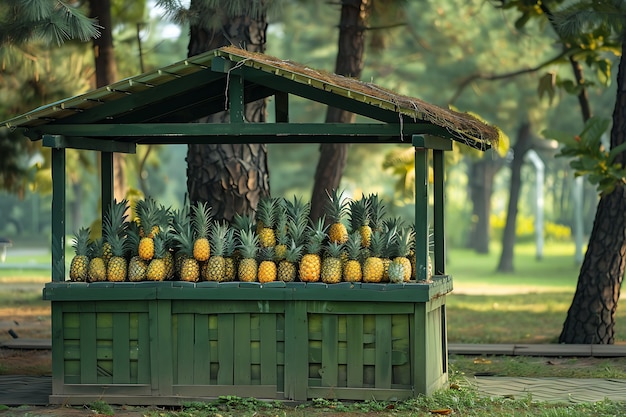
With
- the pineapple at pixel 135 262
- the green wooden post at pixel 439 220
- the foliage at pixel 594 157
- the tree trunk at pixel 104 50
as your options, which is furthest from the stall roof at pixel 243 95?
the tree trunk at pixel 104 50

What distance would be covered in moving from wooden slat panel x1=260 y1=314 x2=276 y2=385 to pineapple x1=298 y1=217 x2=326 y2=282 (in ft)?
1.34

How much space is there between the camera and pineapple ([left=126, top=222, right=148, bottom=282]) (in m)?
8.15

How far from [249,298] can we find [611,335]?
18.4 ft

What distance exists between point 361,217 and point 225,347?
1.55 m

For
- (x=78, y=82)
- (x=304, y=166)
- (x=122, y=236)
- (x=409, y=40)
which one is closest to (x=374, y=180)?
(x=304, y=166)

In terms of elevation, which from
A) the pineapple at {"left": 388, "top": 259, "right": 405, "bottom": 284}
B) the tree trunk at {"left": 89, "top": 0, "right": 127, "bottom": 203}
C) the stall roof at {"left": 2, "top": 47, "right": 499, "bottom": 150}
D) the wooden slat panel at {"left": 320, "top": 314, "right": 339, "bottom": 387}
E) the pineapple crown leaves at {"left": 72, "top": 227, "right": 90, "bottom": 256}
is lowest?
the wooden slat panel at {"left": 320, "top": 314, "right": 339, "bottom": 387}

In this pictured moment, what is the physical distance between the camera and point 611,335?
11.9 metres

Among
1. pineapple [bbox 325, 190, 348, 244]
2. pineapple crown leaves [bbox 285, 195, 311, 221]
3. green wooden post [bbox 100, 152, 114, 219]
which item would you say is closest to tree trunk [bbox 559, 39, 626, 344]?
pineapple [bbox 325, 190, 348, 244]

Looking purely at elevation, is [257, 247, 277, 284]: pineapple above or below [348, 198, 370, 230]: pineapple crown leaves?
below

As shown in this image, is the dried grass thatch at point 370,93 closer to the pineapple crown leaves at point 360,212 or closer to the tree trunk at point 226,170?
the pineapple crown leaves at point 360,212

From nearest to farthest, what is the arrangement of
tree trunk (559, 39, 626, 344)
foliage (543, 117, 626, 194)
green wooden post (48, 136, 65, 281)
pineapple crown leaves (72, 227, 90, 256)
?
green wooden post (48, 136, 65, 281)
pineapple crown leaves (72, 227, 90, 256)
foliage (543, 117, 626, 194)
tree trunk (559, 39, 626, 344)

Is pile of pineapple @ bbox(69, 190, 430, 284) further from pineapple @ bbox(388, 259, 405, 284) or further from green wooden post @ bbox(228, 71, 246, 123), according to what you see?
green wooden post @ bbox(228, 71, 246, 123)

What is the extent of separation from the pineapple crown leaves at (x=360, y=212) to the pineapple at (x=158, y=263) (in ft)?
5.12

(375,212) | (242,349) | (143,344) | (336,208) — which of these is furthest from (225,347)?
(375,212)
